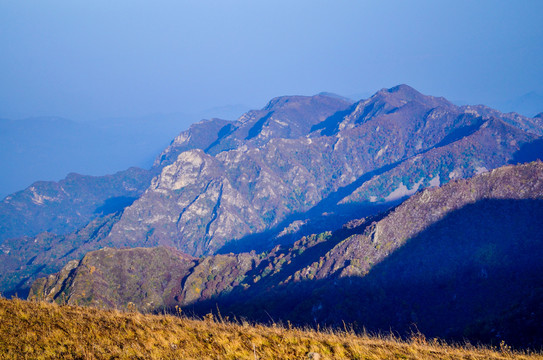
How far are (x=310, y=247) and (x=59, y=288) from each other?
9643cm

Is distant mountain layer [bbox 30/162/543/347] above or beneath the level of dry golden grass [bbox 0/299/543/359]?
beneath

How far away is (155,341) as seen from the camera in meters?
12.8

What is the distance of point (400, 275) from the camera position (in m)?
79.0

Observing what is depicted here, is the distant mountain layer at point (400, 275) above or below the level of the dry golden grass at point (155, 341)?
below

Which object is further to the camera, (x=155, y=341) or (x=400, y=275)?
(x=400, y=275)

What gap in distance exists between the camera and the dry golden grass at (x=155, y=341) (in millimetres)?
11352

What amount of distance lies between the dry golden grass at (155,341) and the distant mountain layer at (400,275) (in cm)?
2338

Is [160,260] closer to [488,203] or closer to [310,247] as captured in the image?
[310,247]

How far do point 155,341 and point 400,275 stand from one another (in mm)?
80722

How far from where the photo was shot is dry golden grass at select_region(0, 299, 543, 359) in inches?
447

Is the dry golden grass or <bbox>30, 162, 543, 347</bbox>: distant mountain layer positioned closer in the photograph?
the dry golden grass

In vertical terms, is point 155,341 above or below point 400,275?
above

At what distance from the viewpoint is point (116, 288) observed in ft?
340

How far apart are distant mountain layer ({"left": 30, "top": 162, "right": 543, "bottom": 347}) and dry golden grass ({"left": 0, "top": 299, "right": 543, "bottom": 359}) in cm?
2338
